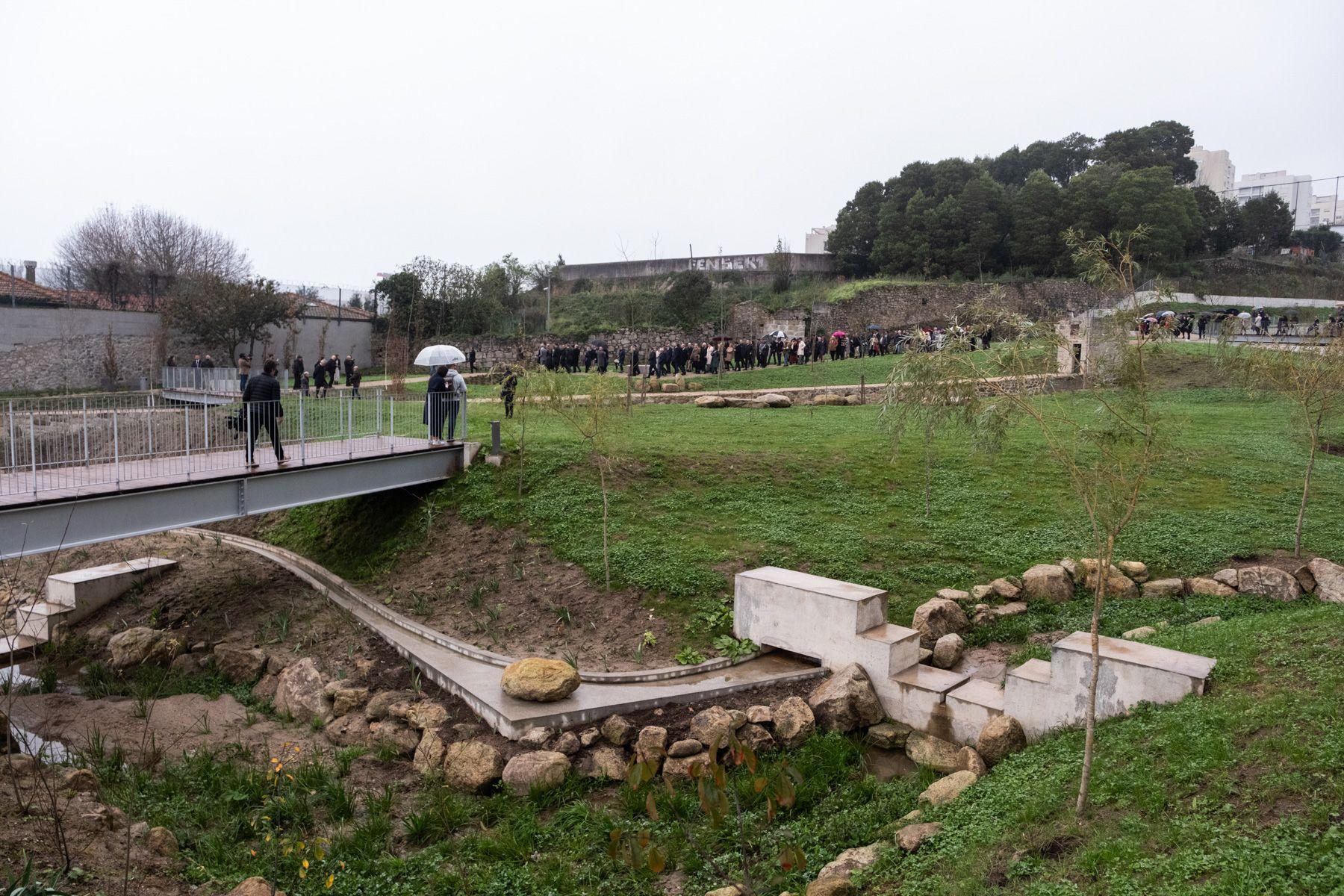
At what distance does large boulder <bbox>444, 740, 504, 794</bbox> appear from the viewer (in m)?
9.06

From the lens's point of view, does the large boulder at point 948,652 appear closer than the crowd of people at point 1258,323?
Yes

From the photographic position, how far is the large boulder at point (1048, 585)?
12.0m

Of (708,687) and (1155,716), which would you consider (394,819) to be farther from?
(1155,716)

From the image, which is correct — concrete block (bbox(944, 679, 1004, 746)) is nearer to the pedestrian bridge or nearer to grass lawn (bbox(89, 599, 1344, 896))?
grass lawn (bbox(89, 599, 1344, 896))

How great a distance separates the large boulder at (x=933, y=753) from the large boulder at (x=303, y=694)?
677cm

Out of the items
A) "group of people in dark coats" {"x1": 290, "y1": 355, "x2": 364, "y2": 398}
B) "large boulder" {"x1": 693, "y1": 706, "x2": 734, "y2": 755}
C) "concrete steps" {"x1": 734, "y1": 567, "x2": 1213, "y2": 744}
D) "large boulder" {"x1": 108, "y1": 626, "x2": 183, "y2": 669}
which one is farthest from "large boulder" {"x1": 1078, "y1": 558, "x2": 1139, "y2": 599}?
"group of people in dark coats" {"x1": 290, "y1": 355, "x2": 364, "y2": 398}

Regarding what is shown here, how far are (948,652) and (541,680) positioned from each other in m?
4.68

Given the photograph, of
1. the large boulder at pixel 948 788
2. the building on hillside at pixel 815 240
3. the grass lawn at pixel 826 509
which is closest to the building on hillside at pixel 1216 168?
the building on hillside at pixel 815 240

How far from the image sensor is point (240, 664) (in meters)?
12.7

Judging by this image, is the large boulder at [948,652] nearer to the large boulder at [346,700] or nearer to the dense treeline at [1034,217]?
the large boulder at [346,700]

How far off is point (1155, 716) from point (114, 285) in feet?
136

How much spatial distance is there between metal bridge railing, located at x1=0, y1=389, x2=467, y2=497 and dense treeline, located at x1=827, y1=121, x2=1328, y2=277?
38.0m

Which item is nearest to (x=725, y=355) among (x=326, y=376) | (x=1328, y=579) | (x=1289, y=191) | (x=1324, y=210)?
(x=326, y=376)

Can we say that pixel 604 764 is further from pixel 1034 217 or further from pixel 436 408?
pixel 1034 217
